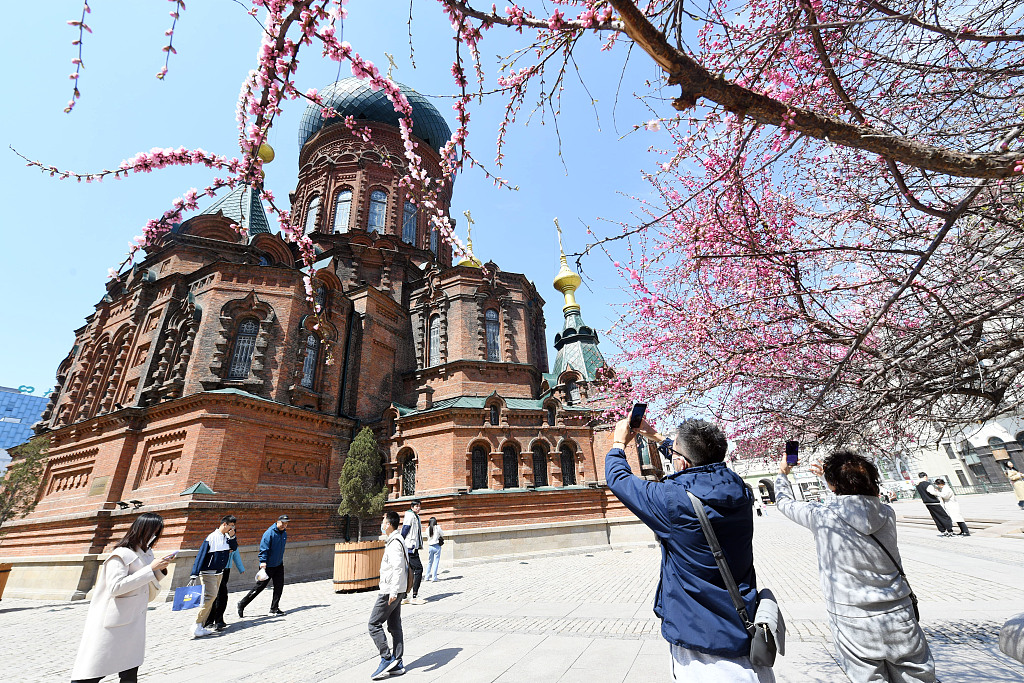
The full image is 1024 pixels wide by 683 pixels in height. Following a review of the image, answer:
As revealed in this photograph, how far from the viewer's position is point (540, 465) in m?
19.2

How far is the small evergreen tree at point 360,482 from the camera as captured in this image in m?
16.2

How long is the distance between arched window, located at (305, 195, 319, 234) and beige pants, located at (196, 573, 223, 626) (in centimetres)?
2150

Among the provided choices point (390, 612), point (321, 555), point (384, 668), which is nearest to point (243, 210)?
point (321, 555)

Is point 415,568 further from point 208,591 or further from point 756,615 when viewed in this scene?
point 756,615

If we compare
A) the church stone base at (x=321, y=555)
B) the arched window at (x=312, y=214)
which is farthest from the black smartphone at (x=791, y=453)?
the arched window at (x=312, y=214)

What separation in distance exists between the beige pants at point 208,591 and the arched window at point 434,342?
13895 millimetres

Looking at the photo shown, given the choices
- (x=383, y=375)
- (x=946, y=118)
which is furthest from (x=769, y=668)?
(x=383, y=375)

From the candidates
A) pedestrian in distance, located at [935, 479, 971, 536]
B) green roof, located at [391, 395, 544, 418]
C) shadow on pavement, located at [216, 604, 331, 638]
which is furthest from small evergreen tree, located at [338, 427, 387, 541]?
pedestrian in distance, located at [935, 479, 971, 536]

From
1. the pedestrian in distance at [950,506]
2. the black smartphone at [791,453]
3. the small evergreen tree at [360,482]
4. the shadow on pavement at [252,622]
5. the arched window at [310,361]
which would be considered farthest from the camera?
A: the arched window at [310,361]

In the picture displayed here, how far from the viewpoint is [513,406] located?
19406mm

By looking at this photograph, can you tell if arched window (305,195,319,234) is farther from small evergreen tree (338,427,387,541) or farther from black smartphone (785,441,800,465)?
black smartphone (785,441,800,465)

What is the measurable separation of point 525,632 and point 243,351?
1496 cm

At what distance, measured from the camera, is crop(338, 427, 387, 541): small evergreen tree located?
16.2m

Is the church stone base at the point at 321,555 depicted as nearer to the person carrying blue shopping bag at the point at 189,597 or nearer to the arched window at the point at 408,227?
the person carrying blue shopping bag at the point at 189,597
